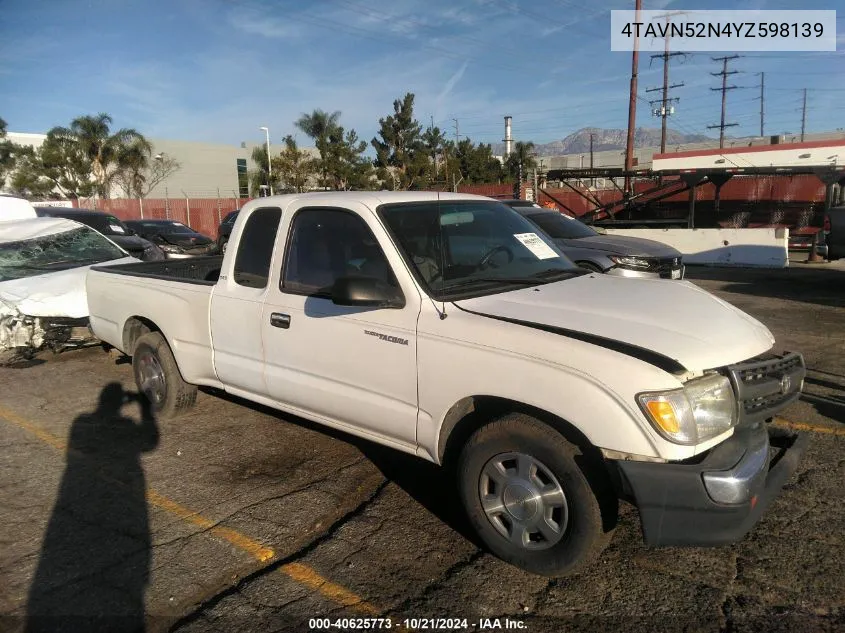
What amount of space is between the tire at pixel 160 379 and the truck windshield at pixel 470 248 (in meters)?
2.56

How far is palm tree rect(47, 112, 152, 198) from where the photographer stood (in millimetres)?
42250

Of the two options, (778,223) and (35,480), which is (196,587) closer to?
(35,480)

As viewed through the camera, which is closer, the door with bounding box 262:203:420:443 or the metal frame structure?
the door with bounding box 262:203:420:443

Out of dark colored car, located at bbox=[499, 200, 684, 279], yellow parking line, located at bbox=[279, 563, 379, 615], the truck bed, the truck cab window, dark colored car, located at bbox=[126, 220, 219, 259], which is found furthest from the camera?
dark colored car, located at bbox=[126, 220, 219, 259]

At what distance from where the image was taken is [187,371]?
516 centimetres

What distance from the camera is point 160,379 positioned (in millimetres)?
5504

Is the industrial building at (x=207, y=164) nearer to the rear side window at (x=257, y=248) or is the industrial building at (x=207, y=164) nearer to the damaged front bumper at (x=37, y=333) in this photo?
the damaged front bumper at (x=37, y=333)

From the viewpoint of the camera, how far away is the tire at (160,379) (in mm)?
5355

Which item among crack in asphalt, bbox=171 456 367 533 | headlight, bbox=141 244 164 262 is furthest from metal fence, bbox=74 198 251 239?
crack in asphalt, bbox=171 456 367 533

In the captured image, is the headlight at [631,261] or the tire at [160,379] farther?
the headlight at [631,261]

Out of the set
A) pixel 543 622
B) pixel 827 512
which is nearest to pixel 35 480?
pixel 543 622

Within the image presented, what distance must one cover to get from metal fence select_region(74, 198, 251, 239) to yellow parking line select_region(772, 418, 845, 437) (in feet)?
99.1

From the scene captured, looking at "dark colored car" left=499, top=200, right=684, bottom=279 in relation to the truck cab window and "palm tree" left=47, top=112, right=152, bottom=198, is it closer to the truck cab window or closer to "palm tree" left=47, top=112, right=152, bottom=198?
the truck cab window

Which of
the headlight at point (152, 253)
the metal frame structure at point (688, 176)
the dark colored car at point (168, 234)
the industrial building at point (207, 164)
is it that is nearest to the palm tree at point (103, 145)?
the industrial building at point (207, 164)
